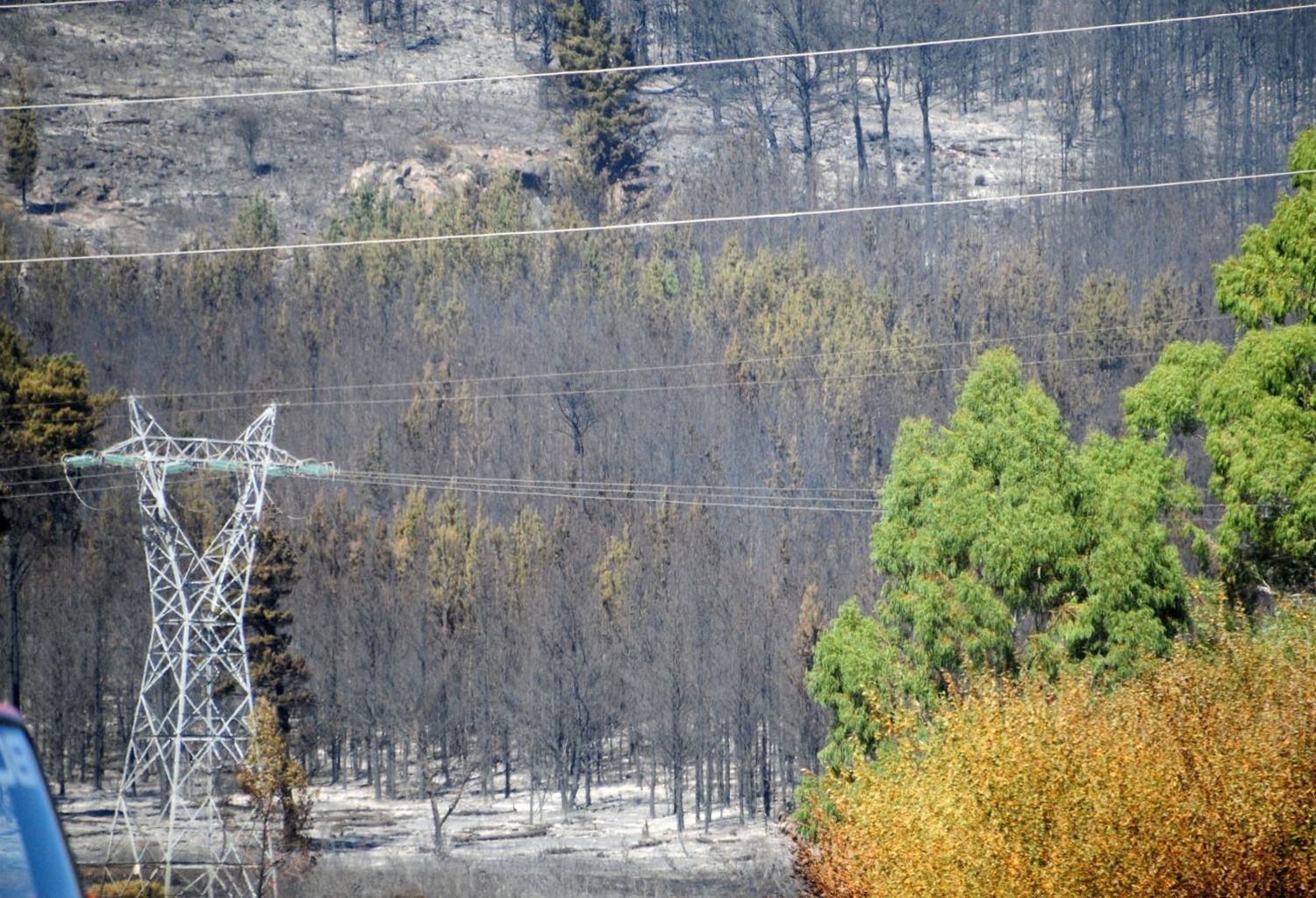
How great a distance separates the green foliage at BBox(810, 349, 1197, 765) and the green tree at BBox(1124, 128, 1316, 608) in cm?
109

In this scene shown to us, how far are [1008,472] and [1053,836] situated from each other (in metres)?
12.5

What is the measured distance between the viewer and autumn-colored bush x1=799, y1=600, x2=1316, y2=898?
344 inches

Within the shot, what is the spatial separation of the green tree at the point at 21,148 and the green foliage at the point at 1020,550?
7337cm

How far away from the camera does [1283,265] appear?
20297 mm

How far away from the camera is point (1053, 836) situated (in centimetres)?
941

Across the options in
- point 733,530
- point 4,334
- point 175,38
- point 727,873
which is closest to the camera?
point 727,873

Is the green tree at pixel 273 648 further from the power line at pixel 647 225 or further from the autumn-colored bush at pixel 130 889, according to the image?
the autumn-colored bush at pixel 130 889

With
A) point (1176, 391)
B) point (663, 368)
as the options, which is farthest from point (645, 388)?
point (1176, 391)

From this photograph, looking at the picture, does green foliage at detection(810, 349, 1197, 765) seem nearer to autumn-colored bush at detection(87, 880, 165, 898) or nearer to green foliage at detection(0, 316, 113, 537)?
autumn-colored bush at detection(87, 880, 165, 898)

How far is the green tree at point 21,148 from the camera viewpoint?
283 feet

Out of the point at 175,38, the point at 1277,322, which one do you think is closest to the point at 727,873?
the point at 1277,322

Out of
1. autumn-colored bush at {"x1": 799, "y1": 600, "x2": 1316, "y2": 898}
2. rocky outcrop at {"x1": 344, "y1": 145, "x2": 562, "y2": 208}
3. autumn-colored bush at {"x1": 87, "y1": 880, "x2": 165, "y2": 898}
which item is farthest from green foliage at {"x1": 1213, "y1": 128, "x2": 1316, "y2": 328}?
rocky outcrop at {"x1": 344, "y1": 145, "x2": 562, "y2": 208}

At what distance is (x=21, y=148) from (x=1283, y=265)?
257 ft

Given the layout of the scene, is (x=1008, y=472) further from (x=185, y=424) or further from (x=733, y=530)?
(x=185, y=424)
